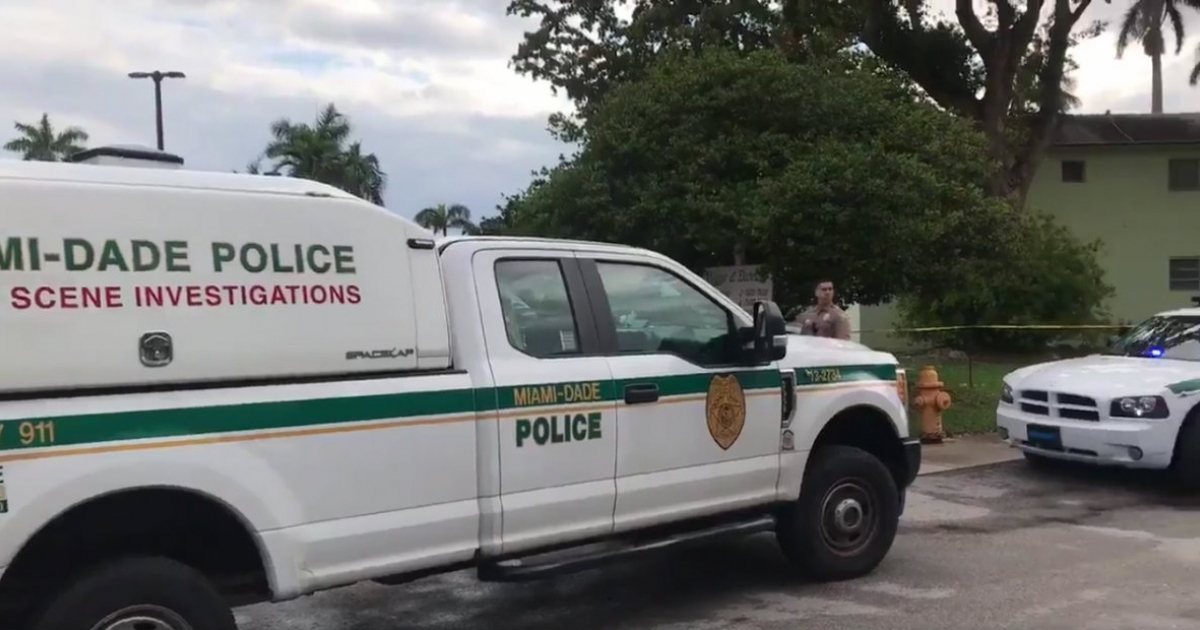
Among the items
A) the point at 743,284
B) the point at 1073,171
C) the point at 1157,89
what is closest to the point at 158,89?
the point at 743,284

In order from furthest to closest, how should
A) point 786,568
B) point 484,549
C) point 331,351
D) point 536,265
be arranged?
point 786,568
point 536,265
point 484,549
point 331,351

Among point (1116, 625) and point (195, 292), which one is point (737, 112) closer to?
point (1116, 625)

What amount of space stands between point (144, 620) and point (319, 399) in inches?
38.9

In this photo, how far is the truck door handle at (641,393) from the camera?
5578mm

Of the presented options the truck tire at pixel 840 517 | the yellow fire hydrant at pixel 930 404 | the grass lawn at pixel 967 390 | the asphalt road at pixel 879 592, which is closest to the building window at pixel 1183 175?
the grass lawn at pixel 967 390

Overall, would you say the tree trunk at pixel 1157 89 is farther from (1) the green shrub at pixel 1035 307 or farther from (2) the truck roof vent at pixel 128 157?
(2) the truck roof vent at pixel 128 157

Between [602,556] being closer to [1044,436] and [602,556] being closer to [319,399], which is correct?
[319,399]

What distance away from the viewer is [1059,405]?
962cm

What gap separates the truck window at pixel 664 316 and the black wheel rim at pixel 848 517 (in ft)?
3.94

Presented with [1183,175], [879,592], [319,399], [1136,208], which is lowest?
[879,592]

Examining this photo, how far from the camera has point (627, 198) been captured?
1311cm

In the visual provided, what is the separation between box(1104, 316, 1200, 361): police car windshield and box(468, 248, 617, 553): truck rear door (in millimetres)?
6580

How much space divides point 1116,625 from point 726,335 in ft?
7.93

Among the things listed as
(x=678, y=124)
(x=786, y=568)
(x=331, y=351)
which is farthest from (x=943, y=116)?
(x=331, y=351)
